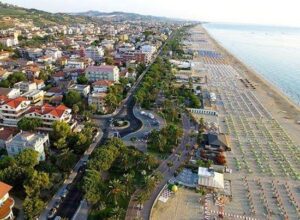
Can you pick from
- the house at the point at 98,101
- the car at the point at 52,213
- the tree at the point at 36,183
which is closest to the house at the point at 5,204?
the tree at the point at 36,183

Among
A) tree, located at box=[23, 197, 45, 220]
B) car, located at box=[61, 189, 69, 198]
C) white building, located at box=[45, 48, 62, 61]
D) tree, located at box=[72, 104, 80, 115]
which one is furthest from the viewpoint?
white building, located at box=[45, 48, 62, 61]

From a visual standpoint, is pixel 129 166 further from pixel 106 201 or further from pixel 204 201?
Result: pixel 204 201

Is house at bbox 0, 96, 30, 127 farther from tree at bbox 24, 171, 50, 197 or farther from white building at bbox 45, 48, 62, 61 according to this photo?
white building at bbox 45, 48, 62, 61

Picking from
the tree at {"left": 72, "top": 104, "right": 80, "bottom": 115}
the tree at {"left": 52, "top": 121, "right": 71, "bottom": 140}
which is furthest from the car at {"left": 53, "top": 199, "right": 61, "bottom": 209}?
the tree at {"left": 72, "top": 104, "right": 80, "bottom": 115}

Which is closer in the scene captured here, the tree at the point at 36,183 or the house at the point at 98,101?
the tree at the point at 36,183

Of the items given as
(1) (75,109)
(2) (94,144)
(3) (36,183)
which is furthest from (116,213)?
(1) (75,109)

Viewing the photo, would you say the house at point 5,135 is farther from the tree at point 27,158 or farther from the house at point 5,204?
the house at point 5,204
